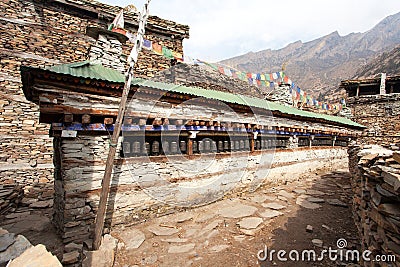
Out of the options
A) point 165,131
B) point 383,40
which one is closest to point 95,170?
point 165,131

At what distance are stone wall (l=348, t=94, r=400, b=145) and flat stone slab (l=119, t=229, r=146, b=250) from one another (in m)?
22.8

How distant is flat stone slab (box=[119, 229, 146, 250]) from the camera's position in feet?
15.0

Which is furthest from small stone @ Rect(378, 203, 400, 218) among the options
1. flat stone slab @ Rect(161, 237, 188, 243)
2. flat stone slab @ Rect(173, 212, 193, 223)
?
flat stone slab @ Rect(173, 212, 193, 223)

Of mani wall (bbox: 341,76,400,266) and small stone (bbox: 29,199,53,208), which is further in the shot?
small stone (bbox: 29,199,53,208)

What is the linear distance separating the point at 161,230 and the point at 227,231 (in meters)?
1.75

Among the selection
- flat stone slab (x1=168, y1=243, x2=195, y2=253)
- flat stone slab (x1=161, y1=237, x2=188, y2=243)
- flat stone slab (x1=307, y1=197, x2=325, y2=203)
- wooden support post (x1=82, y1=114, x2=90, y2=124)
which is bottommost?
flat stone slab (x1=168, y1=243, x2=195, y2=253)

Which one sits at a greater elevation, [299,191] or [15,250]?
[15,250]

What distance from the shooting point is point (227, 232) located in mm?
5125

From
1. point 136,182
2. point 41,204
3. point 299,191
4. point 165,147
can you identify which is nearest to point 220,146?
point 165,147

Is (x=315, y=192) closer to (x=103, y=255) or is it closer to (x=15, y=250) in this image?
(x=103, y=255)

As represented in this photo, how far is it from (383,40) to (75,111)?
12172 centimetres

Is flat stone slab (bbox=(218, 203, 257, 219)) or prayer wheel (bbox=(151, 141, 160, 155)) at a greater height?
prayer wheel (bbox=(151, 141, 160, 155))

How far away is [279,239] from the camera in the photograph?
4738 mm

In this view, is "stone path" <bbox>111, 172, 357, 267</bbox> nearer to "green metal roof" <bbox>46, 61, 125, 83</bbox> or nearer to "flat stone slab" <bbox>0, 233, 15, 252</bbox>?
"flat stone slab" <bbox>0, 233, 15, 252</bbox>
